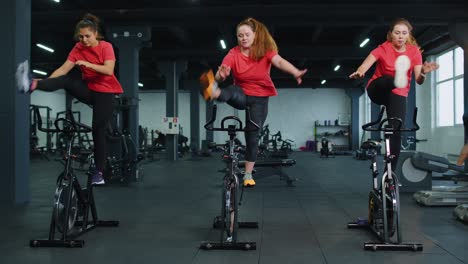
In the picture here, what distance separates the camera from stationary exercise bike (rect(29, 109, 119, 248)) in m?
3.26

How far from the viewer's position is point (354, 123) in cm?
2297

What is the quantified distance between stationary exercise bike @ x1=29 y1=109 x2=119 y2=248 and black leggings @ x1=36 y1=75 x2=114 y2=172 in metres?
0.11

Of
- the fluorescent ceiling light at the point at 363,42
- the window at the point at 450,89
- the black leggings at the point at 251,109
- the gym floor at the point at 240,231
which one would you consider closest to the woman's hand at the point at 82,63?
the black leggings at the point at 251,109

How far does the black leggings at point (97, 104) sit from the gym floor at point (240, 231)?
2.44 feet

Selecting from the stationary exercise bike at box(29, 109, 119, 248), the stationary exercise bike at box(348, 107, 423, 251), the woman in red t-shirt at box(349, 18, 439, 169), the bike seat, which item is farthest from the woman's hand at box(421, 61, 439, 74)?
the stationary exercise bike at box(29, 109, 119, 248)

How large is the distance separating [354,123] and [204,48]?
11759 millimetres

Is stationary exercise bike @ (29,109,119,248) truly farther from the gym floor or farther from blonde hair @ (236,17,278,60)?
blonde hair @ (236,17,278,60)

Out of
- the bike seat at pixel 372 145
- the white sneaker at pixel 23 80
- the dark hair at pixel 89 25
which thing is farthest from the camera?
the bike seat at pixel 372 145

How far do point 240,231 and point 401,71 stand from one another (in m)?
1.95

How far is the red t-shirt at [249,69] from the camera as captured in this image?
10.4ft

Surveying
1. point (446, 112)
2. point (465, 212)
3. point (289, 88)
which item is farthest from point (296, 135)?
point (465, 212)

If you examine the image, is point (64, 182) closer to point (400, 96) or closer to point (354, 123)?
point (400, 96)

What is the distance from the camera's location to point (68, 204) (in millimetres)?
3361

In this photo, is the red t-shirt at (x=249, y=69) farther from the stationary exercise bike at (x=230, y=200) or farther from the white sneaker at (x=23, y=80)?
the white sneaker at (x=23, y=80)
